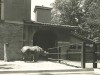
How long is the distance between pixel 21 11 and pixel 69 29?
207 inches

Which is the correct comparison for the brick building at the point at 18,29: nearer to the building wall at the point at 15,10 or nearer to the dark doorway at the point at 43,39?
the building wall at the point at 15,10

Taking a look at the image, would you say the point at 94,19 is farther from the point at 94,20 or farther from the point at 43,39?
the point at 43,39

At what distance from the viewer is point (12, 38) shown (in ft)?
75.6

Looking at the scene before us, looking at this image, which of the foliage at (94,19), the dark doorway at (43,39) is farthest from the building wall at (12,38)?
the foliage at (94,19)

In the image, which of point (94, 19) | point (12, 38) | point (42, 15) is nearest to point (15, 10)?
point (12, 38)

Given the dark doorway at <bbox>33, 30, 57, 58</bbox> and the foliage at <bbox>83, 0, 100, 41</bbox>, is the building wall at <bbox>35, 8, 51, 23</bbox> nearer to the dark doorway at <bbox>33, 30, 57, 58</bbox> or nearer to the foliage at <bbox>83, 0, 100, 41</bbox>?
the dark doorway at <bbox>33, 30, 57, 58</bbox>

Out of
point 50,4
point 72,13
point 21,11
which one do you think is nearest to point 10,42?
point 21,11

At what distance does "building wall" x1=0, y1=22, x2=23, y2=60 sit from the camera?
22.5 metres

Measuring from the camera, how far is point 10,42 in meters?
23.0

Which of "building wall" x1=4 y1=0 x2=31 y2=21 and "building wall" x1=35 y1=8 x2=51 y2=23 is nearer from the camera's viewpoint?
"building wall" x1=4 y1=0 x2=31 y2=21

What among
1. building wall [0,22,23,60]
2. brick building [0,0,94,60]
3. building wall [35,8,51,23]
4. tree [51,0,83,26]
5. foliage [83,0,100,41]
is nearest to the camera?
building wall [0,22,23,60]

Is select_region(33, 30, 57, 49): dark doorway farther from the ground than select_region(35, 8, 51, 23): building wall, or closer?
closer

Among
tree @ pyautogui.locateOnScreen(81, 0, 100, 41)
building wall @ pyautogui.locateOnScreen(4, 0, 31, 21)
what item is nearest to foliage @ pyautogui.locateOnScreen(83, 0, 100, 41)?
tree @ pyautogui.locateOnScreen(81, 0, 100, 41)

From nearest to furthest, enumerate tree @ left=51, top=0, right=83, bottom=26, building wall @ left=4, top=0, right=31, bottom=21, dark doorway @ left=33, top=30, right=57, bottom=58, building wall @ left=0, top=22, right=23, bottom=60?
building wall @ left=0, top=22, right=23, bottom=60
building wall @ left=4, top=0, right=31, bottom=21
dark doorway @ left=33, top=30, right=57, bottom=58
tree @ left=51, top=0, right=83, bottom=26
